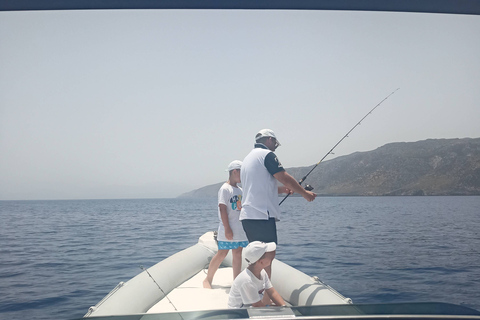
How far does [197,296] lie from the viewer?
4.26m

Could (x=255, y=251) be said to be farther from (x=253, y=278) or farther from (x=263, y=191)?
(x=263, y=191)

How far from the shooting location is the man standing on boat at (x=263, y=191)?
10.4 ft

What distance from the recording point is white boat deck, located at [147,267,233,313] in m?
3.89

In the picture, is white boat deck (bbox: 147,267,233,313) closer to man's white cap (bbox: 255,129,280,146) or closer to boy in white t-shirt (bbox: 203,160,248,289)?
boy in white t-shirt (bbox: 203,160,248,289)

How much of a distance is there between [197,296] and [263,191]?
168cm

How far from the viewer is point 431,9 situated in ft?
7.27

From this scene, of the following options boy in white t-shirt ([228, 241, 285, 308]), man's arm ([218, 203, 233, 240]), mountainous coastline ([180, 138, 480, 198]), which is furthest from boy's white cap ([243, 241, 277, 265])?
mountainous coastline ([180, 138, 480, 198])

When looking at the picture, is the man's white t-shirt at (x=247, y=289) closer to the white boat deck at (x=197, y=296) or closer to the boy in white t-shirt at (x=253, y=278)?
the boy in white t-shirt at (x=253, y=278)

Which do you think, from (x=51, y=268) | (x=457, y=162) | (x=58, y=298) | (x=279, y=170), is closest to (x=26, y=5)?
(x=279, y=170)

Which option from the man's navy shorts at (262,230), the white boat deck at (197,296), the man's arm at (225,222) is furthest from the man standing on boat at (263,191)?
the white boat deck at (197,296)

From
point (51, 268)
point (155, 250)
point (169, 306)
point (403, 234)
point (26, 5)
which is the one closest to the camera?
point (26, 5)

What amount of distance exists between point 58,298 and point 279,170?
5.61 meters

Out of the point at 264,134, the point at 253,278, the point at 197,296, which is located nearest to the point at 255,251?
the point at 253,278

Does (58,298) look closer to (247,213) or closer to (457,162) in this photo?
(247,213)
